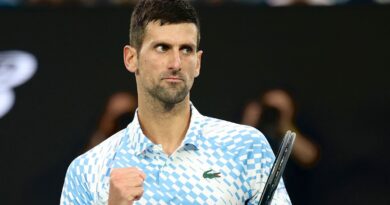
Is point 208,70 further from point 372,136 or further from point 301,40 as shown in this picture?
point 372,136

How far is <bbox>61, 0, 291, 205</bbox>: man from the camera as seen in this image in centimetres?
327

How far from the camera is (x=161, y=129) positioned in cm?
341

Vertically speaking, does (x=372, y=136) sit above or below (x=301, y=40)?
below

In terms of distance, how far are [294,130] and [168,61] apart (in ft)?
4.61

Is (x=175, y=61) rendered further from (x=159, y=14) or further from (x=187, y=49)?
(x=159, y=14)

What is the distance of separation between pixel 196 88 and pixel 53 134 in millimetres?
701

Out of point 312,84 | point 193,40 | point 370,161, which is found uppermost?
point 193,40

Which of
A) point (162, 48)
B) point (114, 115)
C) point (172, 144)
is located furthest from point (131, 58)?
point (114, 115)

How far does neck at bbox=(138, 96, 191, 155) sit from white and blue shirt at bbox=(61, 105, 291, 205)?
3cm

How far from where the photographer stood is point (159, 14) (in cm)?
335

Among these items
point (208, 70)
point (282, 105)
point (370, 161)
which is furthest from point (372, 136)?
point (208, 70)

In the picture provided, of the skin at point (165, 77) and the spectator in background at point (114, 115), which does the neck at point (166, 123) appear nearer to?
the skin at point (165, 77)

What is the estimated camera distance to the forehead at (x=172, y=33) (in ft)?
10.8

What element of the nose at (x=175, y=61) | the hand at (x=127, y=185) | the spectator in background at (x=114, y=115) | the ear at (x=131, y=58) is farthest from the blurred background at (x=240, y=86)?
the hand at (x=127, y=185)
